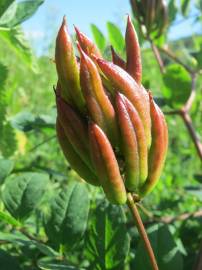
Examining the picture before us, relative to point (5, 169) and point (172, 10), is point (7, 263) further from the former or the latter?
point (172, 10)

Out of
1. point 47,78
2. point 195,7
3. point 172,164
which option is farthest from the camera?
point 47,78

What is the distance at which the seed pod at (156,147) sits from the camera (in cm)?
77

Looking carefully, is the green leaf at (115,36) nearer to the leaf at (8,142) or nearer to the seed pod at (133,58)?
the leaf at (8,142)

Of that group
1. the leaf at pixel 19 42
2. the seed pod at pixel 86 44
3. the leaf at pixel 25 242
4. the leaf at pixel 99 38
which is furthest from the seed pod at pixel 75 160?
the leaf at pixel 99 38

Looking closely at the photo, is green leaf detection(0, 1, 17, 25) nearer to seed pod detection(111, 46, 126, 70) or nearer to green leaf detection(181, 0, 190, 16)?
seed pod detection(111, 46, 126, 70)

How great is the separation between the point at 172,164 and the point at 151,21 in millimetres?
1422

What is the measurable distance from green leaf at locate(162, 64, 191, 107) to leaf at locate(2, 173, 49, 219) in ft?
1.51

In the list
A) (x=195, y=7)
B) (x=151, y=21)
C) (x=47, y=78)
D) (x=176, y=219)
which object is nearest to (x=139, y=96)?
(x=176, y=219)

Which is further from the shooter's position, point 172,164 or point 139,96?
point 172,164

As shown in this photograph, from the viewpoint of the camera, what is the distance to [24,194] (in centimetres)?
119

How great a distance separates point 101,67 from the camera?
0.75m

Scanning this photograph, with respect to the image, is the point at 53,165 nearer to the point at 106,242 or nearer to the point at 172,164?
the point at 172,164

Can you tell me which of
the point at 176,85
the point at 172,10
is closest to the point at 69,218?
the point at 176,85

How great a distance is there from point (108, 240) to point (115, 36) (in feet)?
2.11
